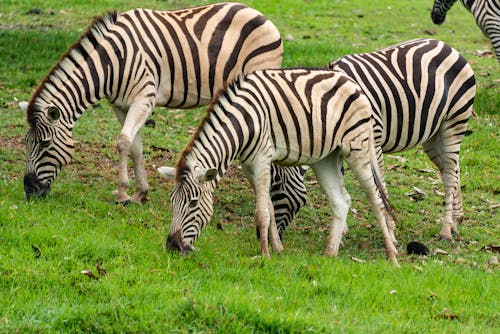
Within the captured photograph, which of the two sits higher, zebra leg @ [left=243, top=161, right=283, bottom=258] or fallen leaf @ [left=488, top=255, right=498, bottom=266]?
zebra leg @ [left=243, top=161, right=283, bottom=258]

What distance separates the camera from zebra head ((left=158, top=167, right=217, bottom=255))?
27.6ft

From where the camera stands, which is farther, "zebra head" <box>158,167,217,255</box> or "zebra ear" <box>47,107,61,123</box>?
"zebra ear" <box>47,107,61,123</box>

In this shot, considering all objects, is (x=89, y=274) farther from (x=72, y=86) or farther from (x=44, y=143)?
(x=72, y=86)

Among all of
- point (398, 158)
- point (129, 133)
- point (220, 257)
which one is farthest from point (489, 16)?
A: point (220, 257)

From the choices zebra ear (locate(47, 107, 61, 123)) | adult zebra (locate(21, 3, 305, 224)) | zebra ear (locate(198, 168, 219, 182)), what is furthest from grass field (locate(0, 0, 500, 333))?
zebra ear (locate(47, 107, 61, 123))

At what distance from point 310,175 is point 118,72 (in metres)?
3.78

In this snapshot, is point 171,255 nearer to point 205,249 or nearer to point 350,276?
point 205,249

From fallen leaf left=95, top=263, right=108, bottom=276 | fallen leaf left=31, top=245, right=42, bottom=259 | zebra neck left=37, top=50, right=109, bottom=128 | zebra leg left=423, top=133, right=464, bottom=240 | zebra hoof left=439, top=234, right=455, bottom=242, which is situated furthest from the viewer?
zebra leg left=423, top=133, right=464, bottom=240

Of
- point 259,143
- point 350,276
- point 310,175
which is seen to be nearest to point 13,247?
point 259,143

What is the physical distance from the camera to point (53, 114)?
10.3 m

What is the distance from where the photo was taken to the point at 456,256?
10.0 metres

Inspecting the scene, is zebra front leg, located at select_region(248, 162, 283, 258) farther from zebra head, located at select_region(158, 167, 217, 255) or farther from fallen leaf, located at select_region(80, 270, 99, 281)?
fallen leaf, located at select_region(80, 270, 99, 281)

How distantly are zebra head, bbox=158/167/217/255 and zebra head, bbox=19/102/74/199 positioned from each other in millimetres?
2318

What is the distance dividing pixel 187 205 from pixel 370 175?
229cm
